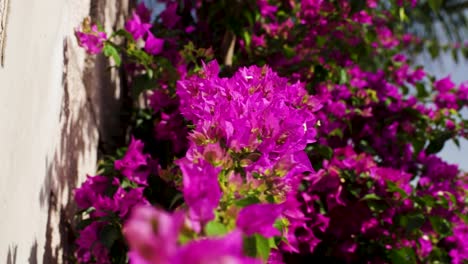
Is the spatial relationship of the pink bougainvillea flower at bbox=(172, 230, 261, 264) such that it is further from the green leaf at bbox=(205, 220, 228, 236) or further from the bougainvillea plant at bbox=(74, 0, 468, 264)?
the green leaf at bbox=(205, 220, 228, 236)

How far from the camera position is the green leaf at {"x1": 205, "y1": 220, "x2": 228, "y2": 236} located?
420mm

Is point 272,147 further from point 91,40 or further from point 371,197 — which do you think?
point 371,197

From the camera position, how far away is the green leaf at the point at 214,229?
1.38 ft

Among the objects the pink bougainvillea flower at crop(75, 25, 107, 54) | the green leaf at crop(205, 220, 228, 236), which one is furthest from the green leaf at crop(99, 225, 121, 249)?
the green leaf at crop(205, 220, 228, 236)

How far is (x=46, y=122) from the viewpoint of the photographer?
0.98m

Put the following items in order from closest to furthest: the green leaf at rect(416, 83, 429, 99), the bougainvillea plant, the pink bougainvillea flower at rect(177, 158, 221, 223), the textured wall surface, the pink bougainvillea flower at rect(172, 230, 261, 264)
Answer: the pink bougainvillea flower at rect(172, 230, 261, 264) < the pink bougainvillea flower at rect(177, 158, 221, 223) < the bougainvillea plant < the textured wall surface < the green leaf at rect(416, 83, 429, 99)

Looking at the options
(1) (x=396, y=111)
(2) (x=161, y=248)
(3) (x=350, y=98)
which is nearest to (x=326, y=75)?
(3) (x=350, y=98)

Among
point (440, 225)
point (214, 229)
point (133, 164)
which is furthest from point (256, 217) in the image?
point (440, 225)

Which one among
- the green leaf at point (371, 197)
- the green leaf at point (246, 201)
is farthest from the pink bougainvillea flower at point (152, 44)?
the green leaf at point (246, 201)

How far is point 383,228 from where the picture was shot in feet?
4.88

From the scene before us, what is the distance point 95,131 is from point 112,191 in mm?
317

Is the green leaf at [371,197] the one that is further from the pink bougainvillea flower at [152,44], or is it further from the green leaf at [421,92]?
the green leaf at [421,92]

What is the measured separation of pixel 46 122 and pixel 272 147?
521mm

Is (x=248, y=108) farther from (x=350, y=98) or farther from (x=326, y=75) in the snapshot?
(x=350, y=98)
